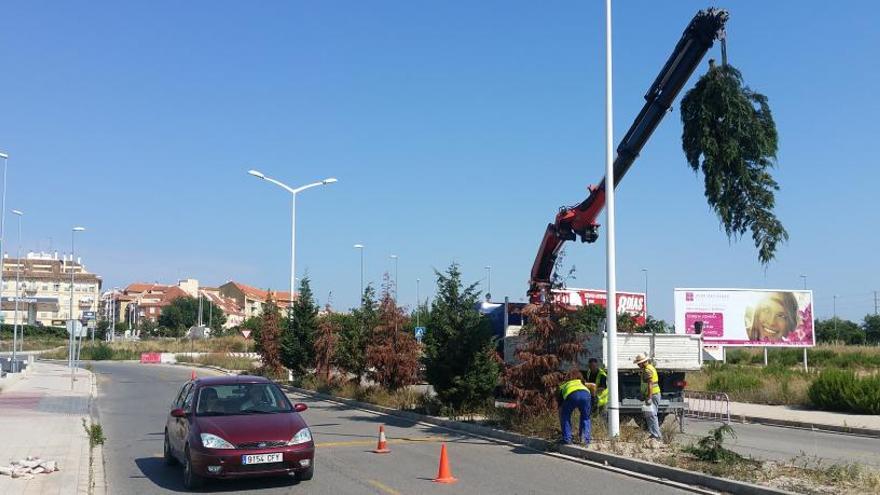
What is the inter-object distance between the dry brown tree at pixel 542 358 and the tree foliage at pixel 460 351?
10.2 ft

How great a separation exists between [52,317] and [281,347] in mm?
128067

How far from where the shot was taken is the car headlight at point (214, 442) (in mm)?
10328

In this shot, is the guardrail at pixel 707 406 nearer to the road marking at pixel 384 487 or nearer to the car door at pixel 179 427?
the road marking at pixel 384 487

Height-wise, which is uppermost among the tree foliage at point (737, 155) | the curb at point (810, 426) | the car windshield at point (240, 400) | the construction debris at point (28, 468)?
the tree foliage at point (737, 155)

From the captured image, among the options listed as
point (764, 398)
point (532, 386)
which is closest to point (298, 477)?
point (532, 386)

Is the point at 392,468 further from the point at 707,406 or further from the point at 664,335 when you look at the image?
the point at 707,406

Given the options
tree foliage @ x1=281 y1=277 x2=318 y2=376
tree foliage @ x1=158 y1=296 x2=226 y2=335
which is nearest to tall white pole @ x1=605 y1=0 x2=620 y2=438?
tree foliage @ x1=281 y1=277 x2=318 y2=376

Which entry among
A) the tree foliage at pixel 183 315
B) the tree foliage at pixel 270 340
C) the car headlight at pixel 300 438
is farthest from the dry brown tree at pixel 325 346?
the tree foliage at pixel 183 315

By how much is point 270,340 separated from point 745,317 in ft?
77.8

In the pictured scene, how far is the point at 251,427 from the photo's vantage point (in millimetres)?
10734

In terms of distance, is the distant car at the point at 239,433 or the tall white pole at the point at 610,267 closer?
the distant car at the point at 239,433

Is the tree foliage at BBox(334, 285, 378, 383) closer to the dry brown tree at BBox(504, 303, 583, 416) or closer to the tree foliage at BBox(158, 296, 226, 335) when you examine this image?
the dry brown tree at BBox(504, 303, 583, 416)

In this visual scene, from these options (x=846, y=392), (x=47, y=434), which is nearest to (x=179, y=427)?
(x=47, y=434)

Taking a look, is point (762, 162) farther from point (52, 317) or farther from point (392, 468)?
point (52, 317)
